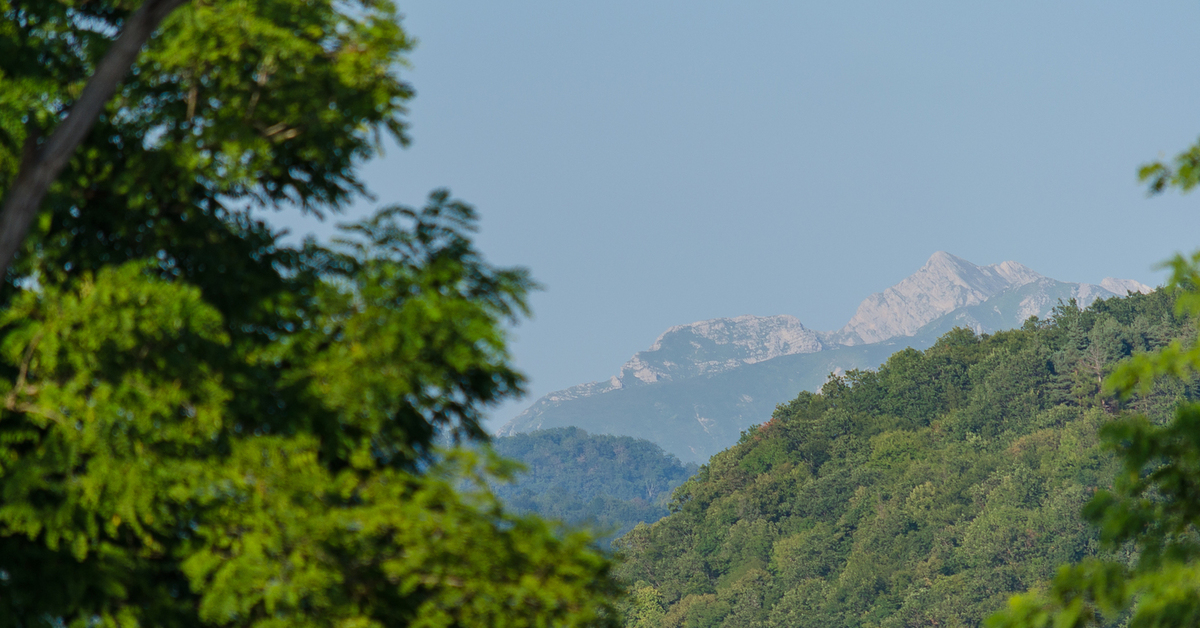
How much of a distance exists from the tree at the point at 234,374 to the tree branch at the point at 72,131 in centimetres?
65

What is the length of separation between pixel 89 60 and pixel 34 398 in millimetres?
2946

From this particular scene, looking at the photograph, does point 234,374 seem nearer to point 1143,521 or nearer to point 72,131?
point 72,131

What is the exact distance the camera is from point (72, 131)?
6.01 metres

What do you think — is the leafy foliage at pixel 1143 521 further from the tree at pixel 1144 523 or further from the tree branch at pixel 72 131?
the tree branch at pixel 72 131

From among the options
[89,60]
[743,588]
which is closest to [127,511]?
[89,60]

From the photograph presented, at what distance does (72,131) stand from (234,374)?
1.81 metres

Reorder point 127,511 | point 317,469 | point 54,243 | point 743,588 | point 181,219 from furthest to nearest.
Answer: point 743,588 < point 181,219 < point 54,243 < point 317,469 < point 127,511

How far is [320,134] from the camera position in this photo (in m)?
8.23

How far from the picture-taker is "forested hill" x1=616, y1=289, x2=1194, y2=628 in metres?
72.5

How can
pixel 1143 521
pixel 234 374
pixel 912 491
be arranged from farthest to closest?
1. pixel 912 491
2. pixel 234 374
3. pixel 1143 521

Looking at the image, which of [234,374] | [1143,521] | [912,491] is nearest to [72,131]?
[234,374]

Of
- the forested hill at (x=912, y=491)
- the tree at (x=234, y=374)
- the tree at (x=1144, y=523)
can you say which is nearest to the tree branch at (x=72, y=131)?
the tree at (x=234, y=374)

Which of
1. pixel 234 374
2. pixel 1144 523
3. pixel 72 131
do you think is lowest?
pixel 1144 523

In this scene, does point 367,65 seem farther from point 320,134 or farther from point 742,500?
point 742,500
